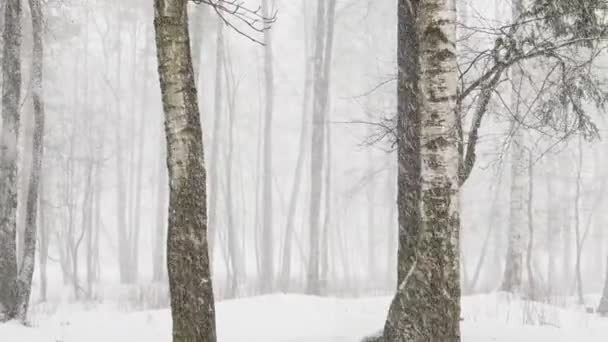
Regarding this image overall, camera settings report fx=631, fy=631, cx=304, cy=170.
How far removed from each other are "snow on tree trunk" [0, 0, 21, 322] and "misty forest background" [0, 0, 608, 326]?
377 millimetres

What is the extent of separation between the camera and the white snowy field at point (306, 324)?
298 inches

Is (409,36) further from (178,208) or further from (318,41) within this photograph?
(318,41)

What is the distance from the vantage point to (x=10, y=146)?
32.8ft

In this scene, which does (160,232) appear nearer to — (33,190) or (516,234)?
(33,190)

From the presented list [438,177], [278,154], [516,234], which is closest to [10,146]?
[438,177]

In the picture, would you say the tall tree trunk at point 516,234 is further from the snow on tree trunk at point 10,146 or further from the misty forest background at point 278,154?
the snow on tree trunk at point 10,146

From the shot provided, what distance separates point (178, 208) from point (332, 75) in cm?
2743

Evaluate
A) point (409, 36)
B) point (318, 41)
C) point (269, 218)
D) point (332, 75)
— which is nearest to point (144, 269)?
point (332, 75)

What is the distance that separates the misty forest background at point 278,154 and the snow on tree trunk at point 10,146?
377mm

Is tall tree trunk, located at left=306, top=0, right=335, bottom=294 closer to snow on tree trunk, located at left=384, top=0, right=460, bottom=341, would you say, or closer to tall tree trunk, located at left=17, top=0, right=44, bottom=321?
tall tree trunk, located at left=17, top=0, right=44, bottom=321

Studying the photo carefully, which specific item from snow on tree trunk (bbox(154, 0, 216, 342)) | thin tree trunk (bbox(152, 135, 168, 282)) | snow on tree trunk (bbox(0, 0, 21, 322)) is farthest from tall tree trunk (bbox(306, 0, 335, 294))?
snow on tree trunk (bbox(154, 0, 216, 342))

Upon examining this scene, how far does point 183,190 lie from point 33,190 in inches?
248

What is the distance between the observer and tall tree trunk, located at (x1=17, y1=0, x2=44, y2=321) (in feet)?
32.7

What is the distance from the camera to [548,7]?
22.5 ft
